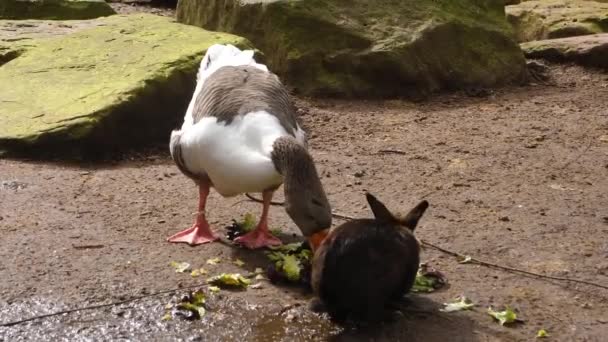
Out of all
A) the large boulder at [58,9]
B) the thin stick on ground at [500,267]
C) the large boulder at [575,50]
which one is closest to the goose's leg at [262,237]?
the thin stick on ground at [500,267]

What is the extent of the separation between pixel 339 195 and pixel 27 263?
2.21 metres

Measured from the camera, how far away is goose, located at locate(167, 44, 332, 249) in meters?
4.58

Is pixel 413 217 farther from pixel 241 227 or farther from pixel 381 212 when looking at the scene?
pixel 241 227

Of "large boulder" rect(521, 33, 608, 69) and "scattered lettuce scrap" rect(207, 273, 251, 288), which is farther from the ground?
"large boulder" rect(521, 33, 608, 69)

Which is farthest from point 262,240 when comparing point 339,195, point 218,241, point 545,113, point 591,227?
point 545,113

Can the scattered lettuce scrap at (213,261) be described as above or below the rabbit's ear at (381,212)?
below

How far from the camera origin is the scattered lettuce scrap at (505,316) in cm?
429

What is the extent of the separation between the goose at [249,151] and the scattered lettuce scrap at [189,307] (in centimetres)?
61

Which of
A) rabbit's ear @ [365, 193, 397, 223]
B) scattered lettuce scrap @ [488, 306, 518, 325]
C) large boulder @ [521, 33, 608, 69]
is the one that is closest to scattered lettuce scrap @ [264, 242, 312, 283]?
rabbit's ear @ [365, 193, 397, 223]

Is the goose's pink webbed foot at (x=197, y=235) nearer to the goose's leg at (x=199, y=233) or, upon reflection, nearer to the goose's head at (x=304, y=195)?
the goose's leg at (x=199, y=233)

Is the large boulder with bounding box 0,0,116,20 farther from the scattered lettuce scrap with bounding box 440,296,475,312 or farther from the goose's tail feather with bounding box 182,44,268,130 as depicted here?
the scattered lettuce scrap with bounding box 440,296,475,312

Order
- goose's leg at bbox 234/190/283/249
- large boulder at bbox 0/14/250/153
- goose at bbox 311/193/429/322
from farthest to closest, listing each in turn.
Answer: large boulder at bbox 0/14/250/153 → goose's leg at bbox 234/190/283/249 → goose at bbox 311/193/429/322

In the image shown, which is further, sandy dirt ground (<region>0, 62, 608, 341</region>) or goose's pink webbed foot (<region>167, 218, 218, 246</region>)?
goose's pink webbed foot (<region>167, 218, 218, 246</region>)

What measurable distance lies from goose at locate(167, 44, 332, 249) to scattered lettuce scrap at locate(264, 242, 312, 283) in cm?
15
